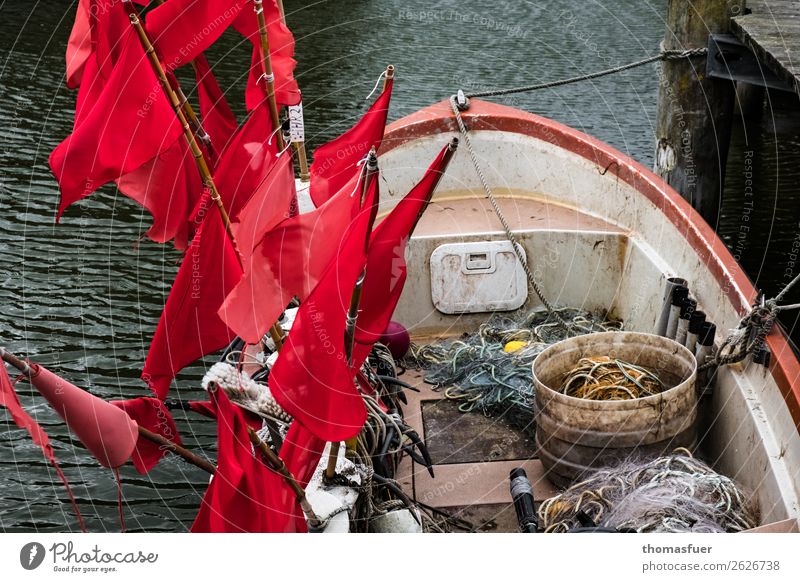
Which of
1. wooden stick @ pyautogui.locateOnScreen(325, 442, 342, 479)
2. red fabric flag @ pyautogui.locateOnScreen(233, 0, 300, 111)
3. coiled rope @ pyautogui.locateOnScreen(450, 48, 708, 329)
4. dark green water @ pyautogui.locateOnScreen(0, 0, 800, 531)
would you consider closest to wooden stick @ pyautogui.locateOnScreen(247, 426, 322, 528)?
wooden stick @ pyautogui.locateOnScreen(325, 442, 342, 479)

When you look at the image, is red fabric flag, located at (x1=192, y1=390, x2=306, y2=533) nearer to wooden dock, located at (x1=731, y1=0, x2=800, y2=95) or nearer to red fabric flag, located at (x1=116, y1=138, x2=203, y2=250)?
red fabric flag, located at (x1=116, y1=138, x2=203, y2=250)

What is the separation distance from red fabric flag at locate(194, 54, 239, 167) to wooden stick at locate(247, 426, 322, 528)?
2121 mm

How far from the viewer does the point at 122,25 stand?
4172 millimetres

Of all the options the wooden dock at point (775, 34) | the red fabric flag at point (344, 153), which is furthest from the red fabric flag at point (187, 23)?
the wooden dock at point (775, 34)

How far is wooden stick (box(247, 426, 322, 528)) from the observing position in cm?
332

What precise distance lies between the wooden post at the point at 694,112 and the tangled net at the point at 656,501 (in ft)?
11.9

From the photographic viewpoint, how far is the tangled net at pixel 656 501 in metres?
3.66

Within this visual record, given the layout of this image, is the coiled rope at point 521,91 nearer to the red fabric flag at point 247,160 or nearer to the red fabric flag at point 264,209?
the red fabric flag at point 247,160

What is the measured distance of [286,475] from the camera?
3379 mm

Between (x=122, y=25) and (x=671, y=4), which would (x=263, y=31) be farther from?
(x=671, y=4)

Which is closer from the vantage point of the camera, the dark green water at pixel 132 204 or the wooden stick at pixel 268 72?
the wooden stick at pixel 268 72

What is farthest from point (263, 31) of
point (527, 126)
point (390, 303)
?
point (527, 126)
